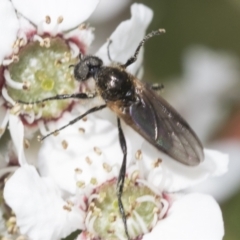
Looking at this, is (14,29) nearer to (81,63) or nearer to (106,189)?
(81,63)

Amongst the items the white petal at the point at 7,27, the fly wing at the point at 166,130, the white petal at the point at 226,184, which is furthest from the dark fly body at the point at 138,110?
the white petal at the point at 226,184

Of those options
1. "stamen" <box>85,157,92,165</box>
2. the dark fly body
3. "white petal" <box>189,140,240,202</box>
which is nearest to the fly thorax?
the dark fly body

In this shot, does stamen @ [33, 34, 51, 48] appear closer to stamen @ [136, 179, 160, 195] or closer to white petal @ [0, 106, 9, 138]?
white petal @ [0, 106, 9, 138]

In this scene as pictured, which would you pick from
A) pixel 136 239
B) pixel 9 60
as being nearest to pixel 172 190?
pixel 136 239

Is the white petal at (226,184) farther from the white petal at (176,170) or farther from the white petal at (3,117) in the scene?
the white petal at (3,117)

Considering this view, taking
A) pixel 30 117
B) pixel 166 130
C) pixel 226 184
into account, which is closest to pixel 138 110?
pixel 166 130

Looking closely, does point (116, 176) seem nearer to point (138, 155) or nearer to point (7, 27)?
point (138, 155)
